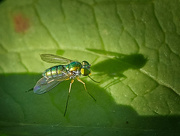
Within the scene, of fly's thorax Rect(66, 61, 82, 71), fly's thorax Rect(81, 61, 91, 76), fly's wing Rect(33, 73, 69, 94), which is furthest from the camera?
fly's thorax Rect(66, 61, 82, 71)

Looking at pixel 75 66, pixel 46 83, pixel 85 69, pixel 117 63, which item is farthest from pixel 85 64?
pixel 46 83

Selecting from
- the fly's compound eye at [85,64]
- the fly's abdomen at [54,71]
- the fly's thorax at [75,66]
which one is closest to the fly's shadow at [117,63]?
the fly's compound eye at [85,64]

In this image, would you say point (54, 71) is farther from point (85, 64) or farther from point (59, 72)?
point (85, 64)

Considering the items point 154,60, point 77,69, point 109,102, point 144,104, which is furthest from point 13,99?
point 154,60

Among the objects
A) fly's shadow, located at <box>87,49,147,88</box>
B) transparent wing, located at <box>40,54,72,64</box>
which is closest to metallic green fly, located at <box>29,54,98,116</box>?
transparent wing, located at <box>40,54,72,64</box>

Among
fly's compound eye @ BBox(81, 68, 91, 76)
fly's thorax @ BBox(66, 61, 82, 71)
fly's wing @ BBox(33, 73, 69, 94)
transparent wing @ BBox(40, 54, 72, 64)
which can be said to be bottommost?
fly's wing @ BBox(33, 73, 69, 94)

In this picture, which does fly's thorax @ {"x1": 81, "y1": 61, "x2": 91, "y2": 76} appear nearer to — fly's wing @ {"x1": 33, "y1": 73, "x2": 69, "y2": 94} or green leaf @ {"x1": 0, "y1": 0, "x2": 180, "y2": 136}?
green leaf @ {"x1": 0, "y1": 0, "x2": 180, "y2": 136}

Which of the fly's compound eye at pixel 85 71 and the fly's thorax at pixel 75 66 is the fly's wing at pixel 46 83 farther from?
the fly's compound eye at pixel 85 71
